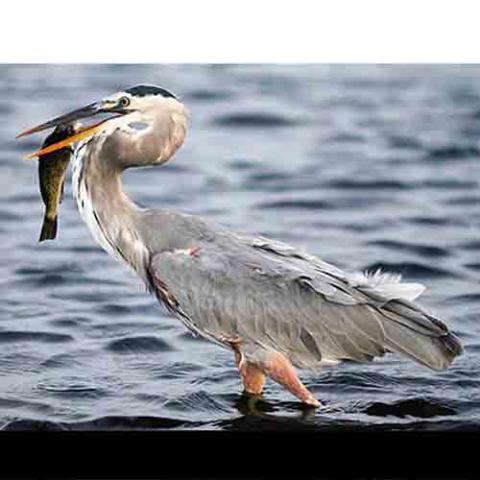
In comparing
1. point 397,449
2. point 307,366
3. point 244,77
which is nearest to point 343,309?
point 307,366

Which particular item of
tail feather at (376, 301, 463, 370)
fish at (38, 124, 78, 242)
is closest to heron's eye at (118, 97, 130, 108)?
fish at (38, 124, 78, 242)

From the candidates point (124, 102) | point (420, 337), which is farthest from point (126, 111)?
point (420, 337)

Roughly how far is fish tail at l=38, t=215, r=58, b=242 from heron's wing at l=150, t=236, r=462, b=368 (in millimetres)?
286

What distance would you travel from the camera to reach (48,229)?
2.87m

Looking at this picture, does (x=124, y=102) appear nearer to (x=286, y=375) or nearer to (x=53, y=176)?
(x=53, y=176)

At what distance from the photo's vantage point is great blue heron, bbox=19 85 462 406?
9.00ft

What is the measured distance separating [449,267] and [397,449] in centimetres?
48

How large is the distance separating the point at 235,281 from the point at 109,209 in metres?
0.36

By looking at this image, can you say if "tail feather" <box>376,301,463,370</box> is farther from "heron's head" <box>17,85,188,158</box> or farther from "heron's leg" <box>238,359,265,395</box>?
"heron's head" <box>17,85,188,158</box>

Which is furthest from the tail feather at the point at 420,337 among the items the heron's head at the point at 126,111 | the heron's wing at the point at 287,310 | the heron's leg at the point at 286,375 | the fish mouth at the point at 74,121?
the fish mouth at the point at 74,121

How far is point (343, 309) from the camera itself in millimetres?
2738

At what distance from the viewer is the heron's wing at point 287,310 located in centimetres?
274

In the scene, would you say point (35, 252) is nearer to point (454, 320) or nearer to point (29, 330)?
point (29, 330)
